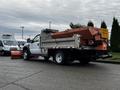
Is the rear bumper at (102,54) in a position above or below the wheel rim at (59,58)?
above

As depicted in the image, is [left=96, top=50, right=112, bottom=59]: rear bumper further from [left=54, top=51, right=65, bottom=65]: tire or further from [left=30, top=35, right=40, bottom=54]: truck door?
[left=30, top=35, right=40, bottom=54]: truck door

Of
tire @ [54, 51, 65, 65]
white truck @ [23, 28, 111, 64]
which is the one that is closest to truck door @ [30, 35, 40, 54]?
white truck @ [23, 28, 111, 64]

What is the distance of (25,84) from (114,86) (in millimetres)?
2925

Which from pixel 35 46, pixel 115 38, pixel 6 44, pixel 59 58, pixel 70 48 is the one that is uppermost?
pixel 115 38

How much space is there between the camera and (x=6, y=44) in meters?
28.2

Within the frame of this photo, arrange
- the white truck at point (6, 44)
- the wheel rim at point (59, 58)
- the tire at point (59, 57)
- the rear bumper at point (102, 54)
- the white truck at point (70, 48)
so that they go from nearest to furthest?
the white truck at point (70, 48), the rear bumper at point (102, 54), the tire at point (59, 57), the wheel rim at point (59, 58), the white truck at point (6, 44)

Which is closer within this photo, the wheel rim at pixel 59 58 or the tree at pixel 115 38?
the wheel rim at pixel 59 58

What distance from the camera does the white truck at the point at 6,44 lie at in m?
27.7

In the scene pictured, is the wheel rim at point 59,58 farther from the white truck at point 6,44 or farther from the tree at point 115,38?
the tree at point 115,38

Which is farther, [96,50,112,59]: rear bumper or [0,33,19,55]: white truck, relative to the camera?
[0,33,19,55]: white truck

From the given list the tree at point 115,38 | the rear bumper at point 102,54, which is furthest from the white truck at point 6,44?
the rear bumper at point 102,54

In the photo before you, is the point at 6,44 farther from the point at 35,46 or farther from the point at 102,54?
the point at 102,54

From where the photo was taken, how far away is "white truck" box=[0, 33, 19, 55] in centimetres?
2770

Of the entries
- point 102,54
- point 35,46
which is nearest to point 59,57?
point 102,54
